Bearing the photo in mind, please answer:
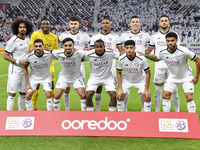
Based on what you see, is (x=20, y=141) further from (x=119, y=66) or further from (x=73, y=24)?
(x=73, y=24)

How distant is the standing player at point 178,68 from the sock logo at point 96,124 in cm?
140

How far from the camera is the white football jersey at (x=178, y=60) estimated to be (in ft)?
16.1

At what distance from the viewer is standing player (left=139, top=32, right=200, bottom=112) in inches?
191

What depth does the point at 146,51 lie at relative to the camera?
611cm

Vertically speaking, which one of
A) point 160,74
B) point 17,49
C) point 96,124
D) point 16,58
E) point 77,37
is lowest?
point 96,124

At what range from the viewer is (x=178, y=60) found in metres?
4.97

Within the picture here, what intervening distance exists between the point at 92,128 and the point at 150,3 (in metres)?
38.6

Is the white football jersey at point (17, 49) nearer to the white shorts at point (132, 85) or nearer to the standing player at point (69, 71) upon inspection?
the standing player at point (69, 71)

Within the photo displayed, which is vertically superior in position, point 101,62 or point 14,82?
point 101,62

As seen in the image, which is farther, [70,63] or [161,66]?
[161,66]

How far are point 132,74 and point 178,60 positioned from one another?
37.3 inches

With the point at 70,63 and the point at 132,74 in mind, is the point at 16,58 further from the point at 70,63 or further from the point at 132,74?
the point at 132,74

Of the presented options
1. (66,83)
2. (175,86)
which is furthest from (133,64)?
(66,83)

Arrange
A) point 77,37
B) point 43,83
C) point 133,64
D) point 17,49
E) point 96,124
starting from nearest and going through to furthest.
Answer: point 96,124 < point 133,64 < point 43,83 < point 17,49 < point 77,37
